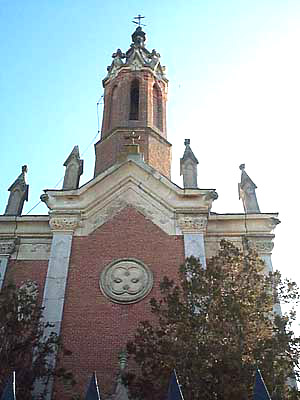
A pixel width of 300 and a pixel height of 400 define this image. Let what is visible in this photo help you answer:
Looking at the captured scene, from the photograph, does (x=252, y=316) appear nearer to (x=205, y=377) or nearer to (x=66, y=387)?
(x=205, y=377)

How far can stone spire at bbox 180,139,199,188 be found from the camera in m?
18.6

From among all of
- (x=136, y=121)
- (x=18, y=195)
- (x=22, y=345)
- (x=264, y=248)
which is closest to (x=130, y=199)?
(x=18, y=195)

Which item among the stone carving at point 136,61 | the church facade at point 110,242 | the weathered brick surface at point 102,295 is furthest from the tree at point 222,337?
the stone carving at point 136,61

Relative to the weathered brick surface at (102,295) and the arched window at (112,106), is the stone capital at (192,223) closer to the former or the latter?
the weathered brick surface at (102,295)

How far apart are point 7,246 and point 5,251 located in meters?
0.20

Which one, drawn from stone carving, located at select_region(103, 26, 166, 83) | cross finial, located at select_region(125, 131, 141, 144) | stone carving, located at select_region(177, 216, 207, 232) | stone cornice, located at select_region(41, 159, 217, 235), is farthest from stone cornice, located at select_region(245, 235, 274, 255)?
stone carving, located at select_region(103, 26, 166, 83)

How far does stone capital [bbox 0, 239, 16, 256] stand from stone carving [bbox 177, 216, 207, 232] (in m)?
5.43

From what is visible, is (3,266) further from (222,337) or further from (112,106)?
(112,106)

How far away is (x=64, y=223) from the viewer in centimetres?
1705

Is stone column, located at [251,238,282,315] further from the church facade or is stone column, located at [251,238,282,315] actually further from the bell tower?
the bell tower

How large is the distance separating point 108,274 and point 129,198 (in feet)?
10.2

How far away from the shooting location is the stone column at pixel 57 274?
1450 cm

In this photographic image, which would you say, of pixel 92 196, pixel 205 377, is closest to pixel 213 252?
pixel 92 196

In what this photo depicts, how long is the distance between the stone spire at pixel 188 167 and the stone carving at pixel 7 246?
6224 millimetres
